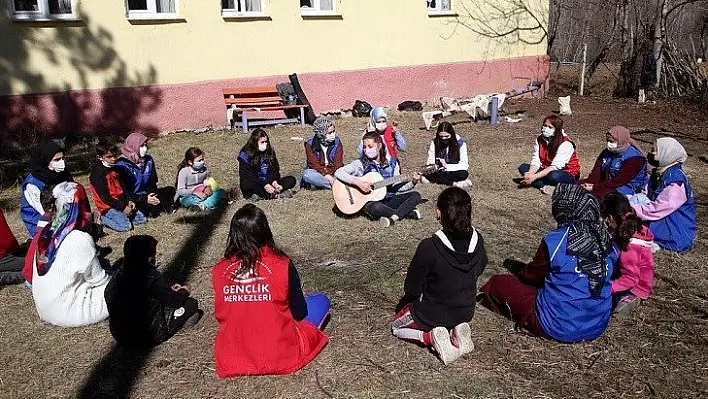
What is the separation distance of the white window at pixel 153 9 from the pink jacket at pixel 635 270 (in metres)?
9.81

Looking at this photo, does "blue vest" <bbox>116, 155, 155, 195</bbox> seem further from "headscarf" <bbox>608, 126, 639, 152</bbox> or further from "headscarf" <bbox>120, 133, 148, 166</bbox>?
"headscarf" <bbox>608, 126, 639, 152</bbox>

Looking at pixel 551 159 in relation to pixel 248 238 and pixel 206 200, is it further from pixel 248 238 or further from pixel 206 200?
pixel 248 238

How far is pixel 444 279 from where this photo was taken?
12.6ft

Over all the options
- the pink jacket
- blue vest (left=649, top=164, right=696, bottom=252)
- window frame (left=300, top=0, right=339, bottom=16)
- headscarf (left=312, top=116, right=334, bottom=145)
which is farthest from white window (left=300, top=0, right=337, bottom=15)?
the pink jacket

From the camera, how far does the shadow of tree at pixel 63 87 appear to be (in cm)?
1037

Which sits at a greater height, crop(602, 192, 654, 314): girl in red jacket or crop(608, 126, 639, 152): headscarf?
crop(608, 126, 639, 152): headscarf

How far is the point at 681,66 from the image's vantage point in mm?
15008

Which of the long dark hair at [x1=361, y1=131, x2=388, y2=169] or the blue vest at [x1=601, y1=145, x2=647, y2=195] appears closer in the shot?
the blue vest at [x1=601, y1=145, x2=647, y2=195]

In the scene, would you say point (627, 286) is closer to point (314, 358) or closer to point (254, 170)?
point (314, 358)

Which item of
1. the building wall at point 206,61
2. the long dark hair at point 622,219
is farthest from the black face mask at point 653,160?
the building wall at point 206,61

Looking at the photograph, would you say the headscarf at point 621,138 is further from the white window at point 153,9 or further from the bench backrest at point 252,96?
the white window at point 153,9

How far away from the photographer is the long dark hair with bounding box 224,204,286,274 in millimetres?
3557

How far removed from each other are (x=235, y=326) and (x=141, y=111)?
900 cm

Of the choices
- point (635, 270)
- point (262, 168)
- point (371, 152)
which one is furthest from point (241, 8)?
point (635, 270)
